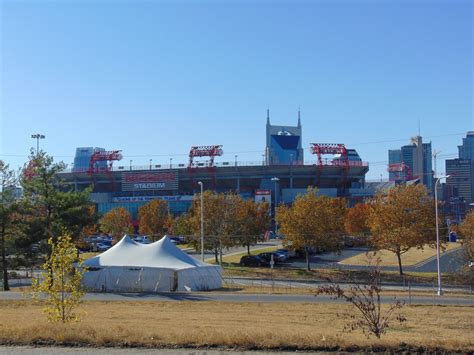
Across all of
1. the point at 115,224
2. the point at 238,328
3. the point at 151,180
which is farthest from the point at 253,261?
the point at 151,180

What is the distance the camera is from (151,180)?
425 ft

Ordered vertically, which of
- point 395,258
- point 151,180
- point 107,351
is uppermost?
point 151,180

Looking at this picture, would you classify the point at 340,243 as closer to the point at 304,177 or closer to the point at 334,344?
the point at 334,344

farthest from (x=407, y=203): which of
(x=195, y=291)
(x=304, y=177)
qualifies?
(x=304, y=177)

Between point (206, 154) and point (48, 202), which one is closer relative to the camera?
point (48, 202)

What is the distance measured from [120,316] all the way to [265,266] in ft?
132

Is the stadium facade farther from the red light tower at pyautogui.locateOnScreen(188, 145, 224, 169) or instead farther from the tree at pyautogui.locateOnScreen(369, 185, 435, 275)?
the tree at pyautogui.locateOnScreen(369, 185, 435, 275)

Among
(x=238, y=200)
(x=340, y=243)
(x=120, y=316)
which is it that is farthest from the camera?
(x=238, y=200)

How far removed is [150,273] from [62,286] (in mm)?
27118

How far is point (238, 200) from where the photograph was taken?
2648 inches

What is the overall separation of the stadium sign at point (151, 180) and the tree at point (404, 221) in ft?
249

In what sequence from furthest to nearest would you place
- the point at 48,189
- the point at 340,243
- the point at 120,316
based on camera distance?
the point at 340,243 → the point at 48,189 → the point at 120,316

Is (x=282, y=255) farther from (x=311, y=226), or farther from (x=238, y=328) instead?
(x=238, y=328)

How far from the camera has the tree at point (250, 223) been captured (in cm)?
6531
